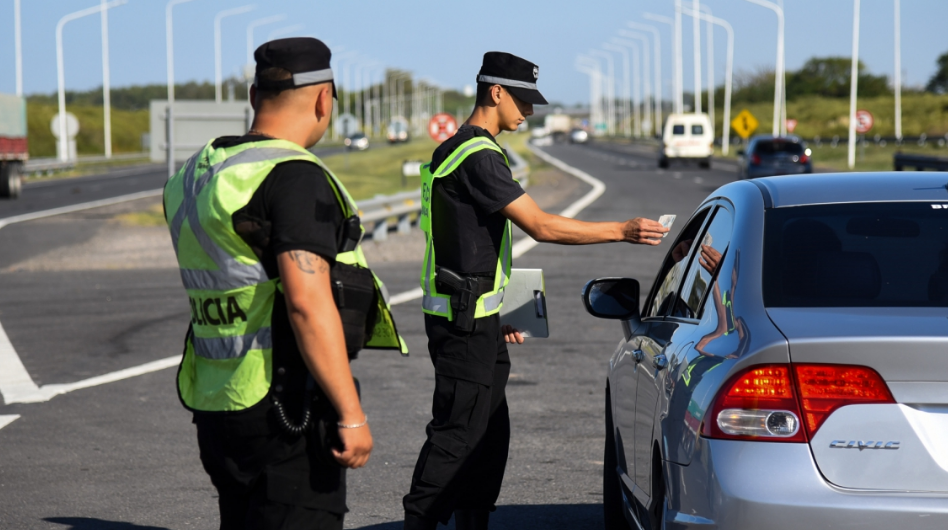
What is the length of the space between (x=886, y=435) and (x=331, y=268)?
4.59 ft

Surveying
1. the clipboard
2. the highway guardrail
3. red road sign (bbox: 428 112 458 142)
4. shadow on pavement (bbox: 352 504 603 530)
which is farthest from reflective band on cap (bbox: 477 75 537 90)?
red road sign (bbox: 428 112 458 142)

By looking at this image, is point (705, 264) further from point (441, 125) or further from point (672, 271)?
point (441, 125)

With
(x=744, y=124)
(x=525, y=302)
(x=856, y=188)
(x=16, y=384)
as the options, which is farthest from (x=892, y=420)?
(x=744, y=124)

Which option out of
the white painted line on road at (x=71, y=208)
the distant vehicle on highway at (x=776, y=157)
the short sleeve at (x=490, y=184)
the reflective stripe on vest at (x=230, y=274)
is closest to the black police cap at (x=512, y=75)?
the short sleeve at (x=490, y=184)

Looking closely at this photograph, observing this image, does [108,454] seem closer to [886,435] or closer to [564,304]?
[886,435]

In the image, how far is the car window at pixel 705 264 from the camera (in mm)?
3818

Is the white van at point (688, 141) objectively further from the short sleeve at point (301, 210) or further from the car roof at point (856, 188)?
the short sleeve at point (301, 210)

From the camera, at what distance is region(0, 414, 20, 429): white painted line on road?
7.42 meters

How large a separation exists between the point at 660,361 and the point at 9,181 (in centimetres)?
3441

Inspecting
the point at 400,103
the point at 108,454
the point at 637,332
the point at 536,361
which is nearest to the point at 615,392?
the point at 637,332

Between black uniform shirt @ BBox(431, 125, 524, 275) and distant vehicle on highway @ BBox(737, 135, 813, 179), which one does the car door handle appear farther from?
distant vehicle on highway @ BBox(737, 135, 813, 179)

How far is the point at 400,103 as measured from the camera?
17112 cm

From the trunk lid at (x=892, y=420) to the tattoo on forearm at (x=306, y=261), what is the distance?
1187 millimetres

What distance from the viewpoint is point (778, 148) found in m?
35.6
